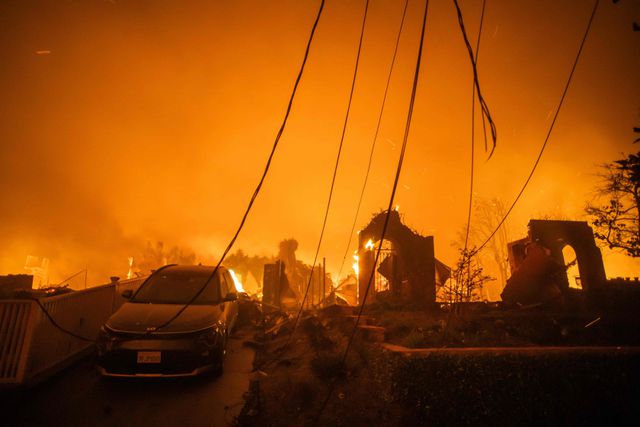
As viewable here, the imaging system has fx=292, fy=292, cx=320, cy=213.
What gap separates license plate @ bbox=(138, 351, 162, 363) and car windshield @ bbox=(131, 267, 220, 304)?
1.24 metres

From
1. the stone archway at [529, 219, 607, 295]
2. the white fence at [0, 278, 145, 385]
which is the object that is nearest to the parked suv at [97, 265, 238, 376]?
the white fence at [0, 278, 145, 385]

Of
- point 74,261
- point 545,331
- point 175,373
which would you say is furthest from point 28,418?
point 74,261

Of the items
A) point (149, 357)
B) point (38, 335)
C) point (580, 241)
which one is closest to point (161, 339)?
point (149, 357)

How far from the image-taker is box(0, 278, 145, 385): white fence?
4.61 meters

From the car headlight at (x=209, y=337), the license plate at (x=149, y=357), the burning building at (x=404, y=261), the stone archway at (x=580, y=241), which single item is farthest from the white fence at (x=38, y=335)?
the stone archway at (x=580, y=241)

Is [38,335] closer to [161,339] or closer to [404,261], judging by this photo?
[161,339]

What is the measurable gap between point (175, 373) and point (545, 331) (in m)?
8.88

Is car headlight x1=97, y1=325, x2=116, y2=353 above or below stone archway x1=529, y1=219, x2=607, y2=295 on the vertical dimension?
below

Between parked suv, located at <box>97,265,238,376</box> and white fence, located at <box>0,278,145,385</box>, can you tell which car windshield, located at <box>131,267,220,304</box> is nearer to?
parked suv, located at <box>97,265,238,376</box>

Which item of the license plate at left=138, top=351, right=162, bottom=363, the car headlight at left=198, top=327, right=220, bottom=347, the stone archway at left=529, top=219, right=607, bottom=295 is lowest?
the license plate at left=138, top=351, right=162, bottom=363

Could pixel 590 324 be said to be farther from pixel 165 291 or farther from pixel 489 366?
pixel 165 291

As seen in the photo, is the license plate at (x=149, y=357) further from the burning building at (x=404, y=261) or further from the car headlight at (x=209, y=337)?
the burning building at (x=404, y=261)

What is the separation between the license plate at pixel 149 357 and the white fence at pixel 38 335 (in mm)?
1811

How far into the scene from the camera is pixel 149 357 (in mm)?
4570
